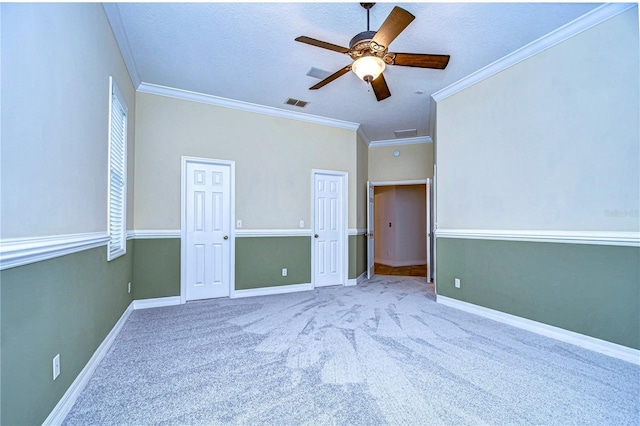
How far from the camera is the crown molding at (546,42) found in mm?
2580

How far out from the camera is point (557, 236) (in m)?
2.94

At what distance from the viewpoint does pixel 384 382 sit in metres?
2.15

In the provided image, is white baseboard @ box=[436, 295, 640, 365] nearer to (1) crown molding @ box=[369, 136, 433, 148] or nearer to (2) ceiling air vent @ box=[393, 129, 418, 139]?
(2) ceiling air vent @ box=[393, 129, 418, 139]

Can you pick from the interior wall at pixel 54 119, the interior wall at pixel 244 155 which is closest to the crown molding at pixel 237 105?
the interior wall at pixel 244 155

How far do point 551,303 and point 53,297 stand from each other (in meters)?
3.94

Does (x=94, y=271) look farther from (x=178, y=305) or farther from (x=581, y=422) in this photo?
(x=581, y=422)

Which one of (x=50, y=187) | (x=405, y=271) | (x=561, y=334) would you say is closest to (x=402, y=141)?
(x=405, y=271)

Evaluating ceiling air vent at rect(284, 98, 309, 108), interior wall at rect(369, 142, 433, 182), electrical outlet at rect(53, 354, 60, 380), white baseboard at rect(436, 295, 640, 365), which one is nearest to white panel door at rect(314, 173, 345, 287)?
ceiling air vent at rect(284, 98, 309, 108)

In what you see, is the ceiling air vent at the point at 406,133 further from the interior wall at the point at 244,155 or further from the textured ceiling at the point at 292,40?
the textured ceiling at the point at 292,40

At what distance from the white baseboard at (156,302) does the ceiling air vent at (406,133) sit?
4716mm

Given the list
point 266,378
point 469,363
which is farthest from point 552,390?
point 266,378

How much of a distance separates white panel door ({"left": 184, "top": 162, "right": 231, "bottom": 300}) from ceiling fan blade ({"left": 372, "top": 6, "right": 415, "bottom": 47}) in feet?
9.71

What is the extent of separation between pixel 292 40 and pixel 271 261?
10.1ft

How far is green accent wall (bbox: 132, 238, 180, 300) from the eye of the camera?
4.05m
